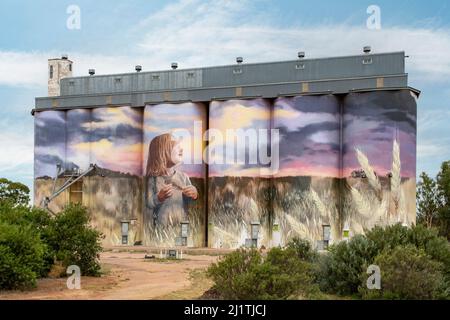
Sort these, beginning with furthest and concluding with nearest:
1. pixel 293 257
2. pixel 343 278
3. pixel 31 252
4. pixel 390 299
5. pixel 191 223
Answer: pixel 191 223
pixel 31 252
pixel 343 278
pixel 293 257
pixel 390 299

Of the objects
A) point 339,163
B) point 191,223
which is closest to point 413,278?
point 339,163

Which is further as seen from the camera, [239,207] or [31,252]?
[239,207]

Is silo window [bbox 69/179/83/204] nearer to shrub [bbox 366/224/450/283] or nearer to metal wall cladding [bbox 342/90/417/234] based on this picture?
metal wall cladding [bbox 342/90/417/234]

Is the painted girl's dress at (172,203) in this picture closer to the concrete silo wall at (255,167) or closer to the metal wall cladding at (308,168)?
the concrete silo wall at (255,167)

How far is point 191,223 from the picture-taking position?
48.9 meters

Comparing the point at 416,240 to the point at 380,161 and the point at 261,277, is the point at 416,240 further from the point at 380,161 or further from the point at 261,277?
the point at 380,161

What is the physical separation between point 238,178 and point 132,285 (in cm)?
2531

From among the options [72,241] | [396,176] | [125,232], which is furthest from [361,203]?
[72,241]

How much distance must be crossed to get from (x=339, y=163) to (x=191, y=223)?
40.6ft

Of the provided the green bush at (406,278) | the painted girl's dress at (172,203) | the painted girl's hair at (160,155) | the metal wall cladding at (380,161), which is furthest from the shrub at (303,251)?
the painted girl's hair at (160,155)

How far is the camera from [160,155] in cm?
5016

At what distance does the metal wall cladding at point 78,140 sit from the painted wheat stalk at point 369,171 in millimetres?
22773

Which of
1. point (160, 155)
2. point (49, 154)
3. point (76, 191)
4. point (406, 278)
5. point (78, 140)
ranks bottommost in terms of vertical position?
point (406, 278)
